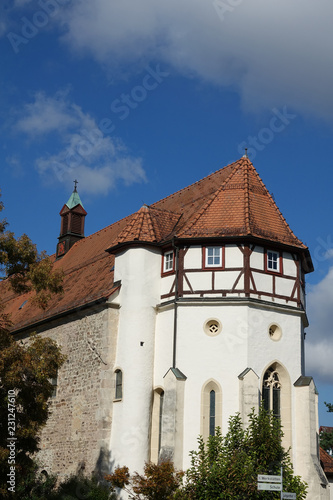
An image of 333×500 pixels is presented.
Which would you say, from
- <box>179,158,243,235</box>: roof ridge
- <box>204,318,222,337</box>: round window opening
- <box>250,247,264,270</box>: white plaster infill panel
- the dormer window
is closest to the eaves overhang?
<box>179,158,243,235</box>: roof ridge

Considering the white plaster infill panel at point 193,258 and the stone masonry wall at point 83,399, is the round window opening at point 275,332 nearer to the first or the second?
the white plaster infill panel at point 193,258

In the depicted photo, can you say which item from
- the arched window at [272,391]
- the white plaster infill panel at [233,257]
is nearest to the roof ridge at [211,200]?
the white plaster infill panel at [233,257]

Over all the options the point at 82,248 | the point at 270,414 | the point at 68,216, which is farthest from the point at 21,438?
the point at 68,216

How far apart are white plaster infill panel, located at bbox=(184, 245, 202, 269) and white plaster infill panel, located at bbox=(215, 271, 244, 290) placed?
85cm

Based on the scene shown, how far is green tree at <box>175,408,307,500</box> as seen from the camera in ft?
66.6

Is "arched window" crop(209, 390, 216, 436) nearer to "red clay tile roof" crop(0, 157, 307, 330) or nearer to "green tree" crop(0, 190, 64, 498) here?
"red clay tile roof" crop(0, 157, 307, 330)

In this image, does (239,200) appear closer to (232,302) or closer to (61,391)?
(232,302)

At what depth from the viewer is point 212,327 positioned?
25.7 meters

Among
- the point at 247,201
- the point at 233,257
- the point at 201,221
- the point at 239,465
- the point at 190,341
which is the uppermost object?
the point at 247,201

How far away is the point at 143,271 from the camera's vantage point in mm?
27453

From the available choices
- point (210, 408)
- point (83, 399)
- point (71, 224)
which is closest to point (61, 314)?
point (83, 399)

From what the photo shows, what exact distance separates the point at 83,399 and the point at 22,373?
9297 millimetres

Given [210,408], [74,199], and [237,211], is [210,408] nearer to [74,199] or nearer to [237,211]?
[237,211]

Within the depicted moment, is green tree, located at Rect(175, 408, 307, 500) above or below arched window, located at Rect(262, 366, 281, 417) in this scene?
below
